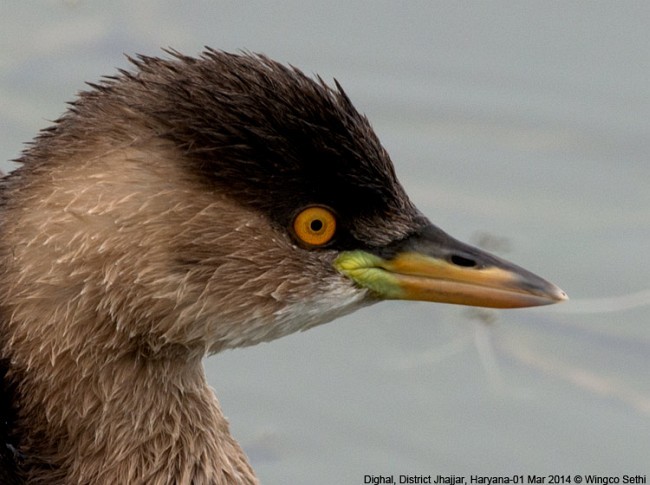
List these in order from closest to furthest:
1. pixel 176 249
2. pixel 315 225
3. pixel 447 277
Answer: pixel 176 249
pixel 315 225
pixel 447 277

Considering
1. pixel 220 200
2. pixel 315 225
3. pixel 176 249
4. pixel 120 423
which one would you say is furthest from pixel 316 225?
pixel 120 423

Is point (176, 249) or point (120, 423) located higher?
point (176, 249)

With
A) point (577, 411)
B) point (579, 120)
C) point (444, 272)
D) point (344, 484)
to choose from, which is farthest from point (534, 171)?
point (444, 272)

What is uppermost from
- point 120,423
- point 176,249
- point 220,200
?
point 220,200

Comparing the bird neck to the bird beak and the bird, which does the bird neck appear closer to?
the bird

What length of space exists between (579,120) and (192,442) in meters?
4.14

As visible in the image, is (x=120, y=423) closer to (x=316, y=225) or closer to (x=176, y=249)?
(x=176, y=249)

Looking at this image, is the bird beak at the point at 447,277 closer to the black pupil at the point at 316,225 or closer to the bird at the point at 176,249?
the bird at the point at 176,249

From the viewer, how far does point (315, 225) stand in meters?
6.45

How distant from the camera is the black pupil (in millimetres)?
6443

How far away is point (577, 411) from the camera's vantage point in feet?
29.3

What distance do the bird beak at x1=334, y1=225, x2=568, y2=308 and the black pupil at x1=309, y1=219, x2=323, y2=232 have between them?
0.29m

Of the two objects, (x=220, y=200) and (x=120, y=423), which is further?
(x=120, y=423)

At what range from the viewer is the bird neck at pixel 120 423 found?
6543 mm
